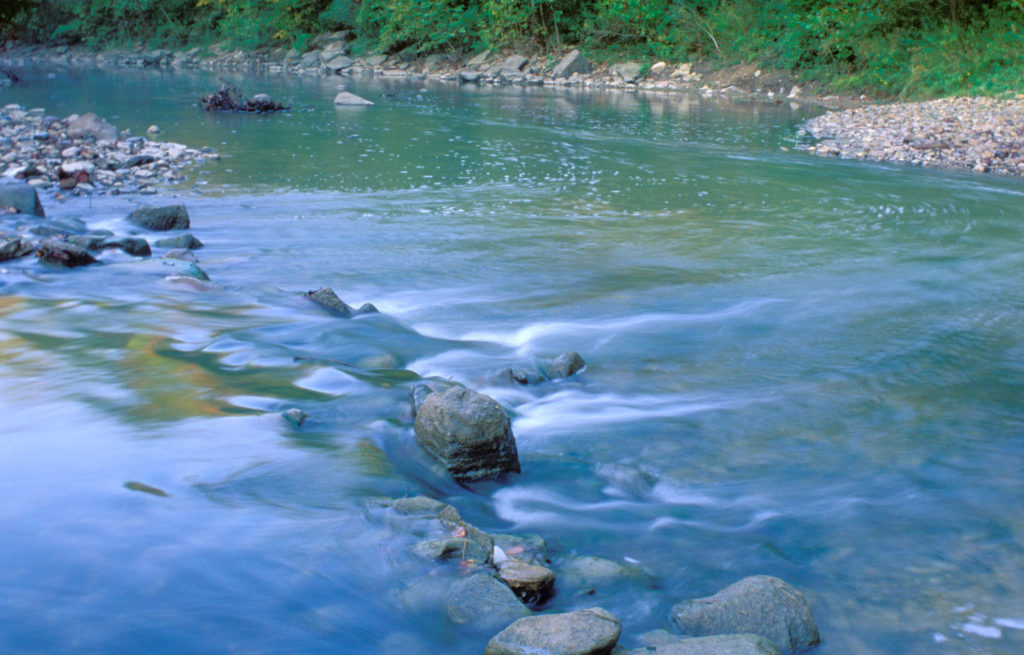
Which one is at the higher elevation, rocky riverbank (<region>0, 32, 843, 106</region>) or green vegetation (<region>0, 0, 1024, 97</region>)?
green vegetation (<region>0, 0, 1024, 97</region>)

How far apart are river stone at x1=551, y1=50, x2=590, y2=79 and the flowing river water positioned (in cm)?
1868

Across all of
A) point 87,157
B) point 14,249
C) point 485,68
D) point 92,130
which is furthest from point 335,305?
point 485,68

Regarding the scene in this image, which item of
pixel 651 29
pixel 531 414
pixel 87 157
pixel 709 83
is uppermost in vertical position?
pixel 651 29

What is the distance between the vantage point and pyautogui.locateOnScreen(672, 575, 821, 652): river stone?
2.54 metres

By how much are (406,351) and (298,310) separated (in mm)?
974

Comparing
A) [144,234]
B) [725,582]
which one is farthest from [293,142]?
[725,582]

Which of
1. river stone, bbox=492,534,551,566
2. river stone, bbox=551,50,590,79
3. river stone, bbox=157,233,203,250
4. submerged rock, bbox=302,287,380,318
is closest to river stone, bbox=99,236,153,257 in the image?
river stone, bbox=157,233,203,250

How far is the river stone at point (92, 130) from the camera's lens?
12.0 meters

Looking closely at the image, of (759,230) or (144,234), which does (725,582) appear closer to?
(759,230)

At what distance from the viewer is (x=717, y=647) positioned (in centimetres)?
227

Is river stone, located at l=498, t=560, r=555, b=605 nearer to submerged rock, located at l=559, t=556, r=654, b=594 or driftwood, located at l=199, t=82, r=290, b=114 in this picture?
submerged rock, located at l=559, t=556, r=654, b=594

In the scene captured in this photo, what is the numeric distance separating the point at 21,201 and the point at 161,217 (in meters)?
1.39

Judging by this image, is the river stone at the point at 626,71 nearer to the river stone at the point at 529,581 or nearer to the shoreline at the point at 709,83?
the shoreline at the point at 709,83

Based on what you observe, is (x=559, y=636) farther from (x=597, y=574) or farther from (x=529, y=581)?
(x=597, y=574)
